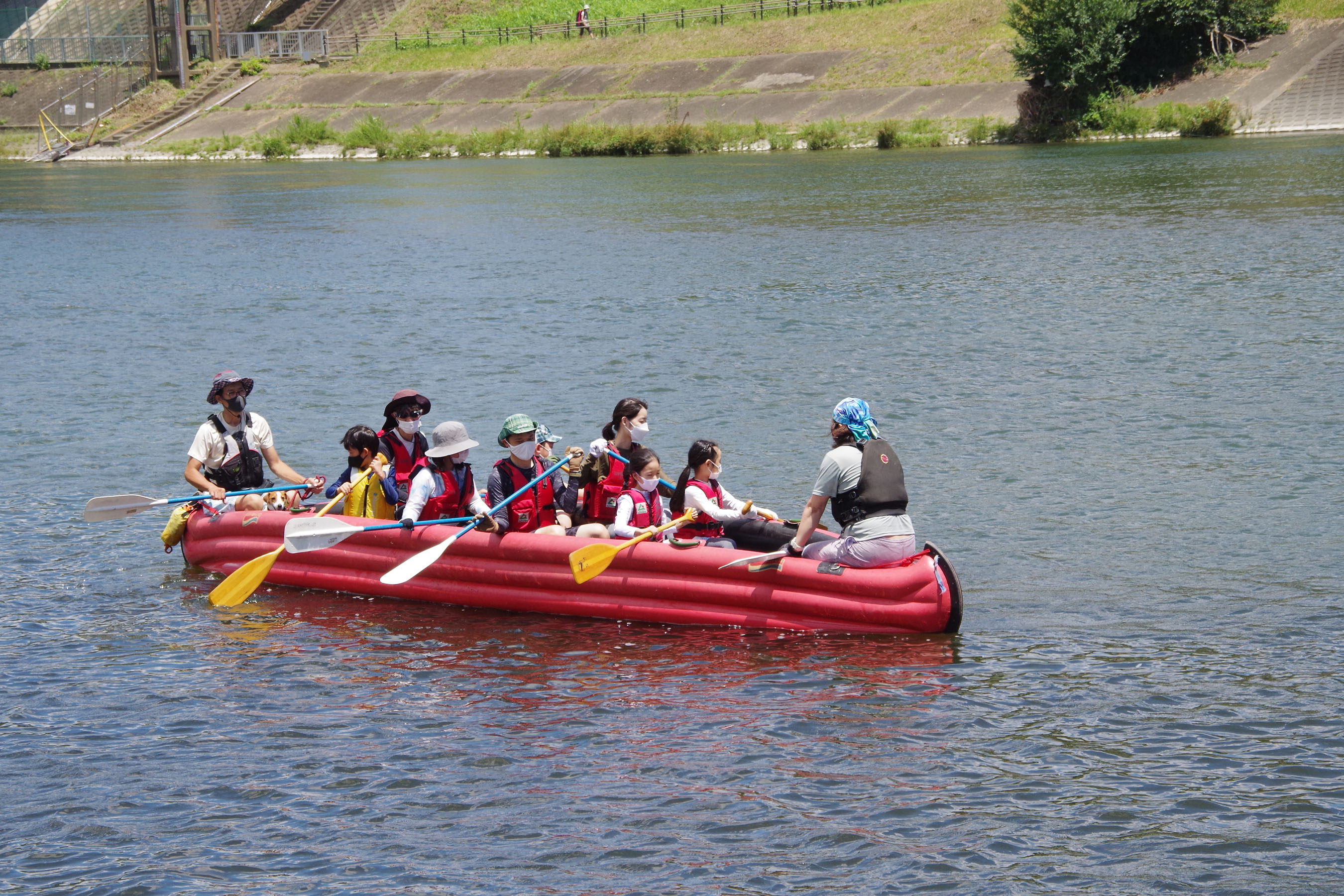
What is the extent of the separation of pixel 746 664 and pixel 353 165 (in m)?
50.6

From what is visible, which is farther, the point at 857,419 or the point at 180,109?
the point at 180,109

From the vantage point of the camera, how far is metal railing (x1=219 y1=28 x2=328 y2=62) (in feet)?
228

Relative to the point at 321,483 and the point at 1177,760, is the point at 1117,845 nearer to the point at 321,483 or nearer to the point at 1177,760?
the point at 1177,760

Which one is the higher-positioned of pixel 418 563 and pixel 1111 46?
pixel 1111 46

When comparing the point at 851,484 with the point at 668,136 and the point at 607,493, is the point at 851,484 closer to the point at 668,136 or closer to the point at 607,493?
the point at 607,493

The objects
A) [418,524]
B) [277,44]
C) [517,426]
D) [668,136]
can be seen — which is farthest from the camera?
[277,44]

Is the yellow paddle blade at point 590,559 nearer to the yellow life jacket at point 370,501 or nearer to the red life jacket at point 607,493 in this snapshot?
the red life jacket at point 607,493

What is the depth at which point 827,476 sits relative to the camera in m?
8.62

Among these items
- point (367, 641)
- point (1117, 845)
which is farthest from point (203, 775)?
point (1117, 845)

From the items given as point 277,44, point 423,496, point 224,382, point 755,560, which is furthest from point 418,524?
point 277,44

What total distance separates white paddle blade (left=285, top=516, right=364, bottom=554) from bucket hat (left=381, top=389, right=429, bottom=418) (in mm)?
880

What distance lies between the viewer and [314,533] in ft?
33.1

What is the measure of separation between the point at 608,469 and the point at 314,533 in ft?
7.25

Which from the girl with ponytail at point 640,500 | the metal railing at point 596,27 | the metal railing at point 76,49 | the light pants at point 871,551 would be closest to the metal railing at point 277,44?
the metal railing at point 596,27
